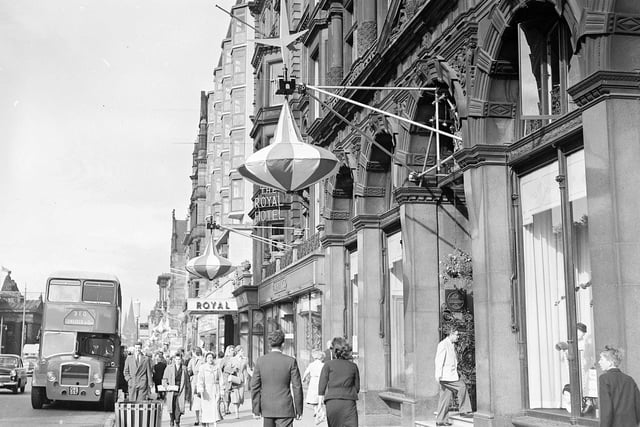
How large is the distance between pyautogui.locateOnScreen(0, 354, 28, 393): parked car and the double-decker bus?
38.0 ft

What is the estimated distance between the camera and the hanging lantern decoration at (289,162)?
61.9ft

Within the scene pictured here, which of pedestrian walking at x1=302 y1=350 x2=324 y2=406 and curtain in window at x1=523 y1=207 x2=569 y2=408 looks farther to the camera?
pedestrian walking at x1=302 y1=350 x2=324 y2=406

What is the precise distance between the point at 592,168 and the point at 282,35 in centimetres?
1117

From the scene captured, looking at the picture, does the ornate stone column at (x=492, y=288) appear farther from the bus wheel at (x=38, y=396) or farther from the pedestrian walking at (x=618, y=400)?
the bus wheel at (x=38, y=396)

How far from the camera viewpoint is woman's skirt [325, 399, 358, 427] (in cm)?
1179

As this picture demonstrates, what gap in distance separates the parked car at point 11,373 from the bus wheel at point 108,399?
12203 millimetres

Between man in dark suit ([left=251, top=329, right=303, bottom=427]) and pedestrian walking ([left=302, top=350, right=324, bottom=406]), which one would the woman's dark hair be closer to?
man in dark suit ([left=251, top=329, right=303, bottom=427])

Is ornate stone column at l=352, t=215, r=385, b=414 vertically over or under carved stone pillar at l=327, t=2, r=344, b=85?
under

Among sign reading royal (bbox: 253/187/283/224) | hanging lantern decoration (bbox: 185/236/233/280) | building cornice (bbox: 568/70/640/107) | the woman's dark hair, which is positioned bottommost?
the woman's dark hair

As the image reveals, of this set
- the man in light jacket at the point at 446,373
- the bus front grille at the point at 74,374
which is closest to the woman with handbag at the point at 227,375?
the bus front grille at the point at 74,374

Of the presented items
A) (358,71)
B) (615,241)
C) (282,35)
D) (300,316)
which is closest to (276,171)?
(282,35)

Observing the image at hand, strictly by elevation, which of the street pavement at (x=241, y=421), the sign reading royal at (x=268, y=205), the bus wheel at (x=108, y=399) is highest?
the sign reading royal at (x=268, y=205)

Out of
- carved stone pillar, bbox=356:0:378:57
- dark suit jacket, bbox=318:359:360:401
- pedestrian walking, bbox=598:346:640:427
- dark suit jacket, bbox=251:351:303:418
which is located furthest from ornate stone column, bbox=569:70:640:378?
carved stone pillar, bbox=356:0:378:57

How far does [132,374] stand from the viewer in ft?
73.8
